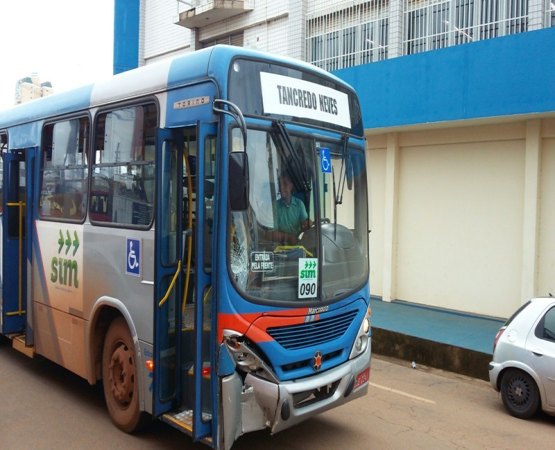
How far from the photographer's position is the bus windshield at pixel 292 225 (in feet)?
13.9

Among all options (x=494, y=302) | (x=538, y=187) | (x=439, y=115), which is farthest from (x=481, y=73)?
(x=494, y=302)

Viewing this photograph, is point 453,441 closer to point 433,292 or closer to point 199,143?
point 199,143

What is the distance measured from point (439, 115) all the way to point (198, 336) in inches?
307

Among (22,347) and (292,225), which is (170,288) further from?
(22,347)

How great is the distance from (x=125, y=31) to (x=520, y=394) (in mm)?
17336

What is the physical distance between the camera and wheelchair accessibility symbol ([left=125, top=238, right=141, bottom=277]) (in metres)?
4.88

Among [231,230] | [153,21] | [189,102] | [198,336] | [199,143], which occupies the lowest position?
[198,336]

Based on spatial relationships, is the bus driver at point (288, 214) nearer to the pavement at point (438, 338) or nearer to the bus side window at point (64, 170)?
the bus side window at point (64, 170)

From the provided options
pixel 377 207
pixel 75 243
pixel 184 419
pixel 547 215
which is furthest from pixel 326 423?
pixel 377 207

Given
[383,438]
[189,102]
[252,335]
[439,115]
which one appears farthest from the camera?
[439,115]

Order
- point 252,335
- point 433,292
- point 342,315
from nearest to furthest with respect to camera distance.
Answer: point 252,335
point 342,315
point 433,292

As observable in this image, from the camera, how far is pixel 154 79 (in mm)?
4895

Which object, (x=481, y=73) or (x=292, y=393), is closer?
(x=292, y=393)

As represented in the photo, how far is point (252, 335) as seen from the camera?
4117mm
